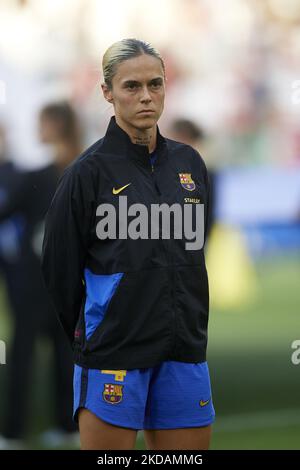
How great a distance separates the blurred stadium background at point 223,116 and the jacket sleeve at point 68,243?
270cm

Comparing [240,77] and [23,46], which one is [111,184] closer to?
[23,46]

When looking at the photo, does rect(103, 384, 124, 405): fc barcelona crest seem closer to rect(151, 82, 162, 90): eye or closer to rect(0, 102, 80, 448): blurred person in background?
rect(151, 82, 162, 90): eye

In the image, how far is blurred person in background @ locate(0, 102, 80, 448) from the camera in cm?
607

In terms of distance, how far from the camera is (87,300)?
3.42 meters

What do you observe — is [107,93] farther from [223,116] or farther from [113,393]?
[223,116]

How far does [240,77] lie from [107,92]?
5.63 metres

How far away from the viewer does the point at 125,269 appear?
3.32 m

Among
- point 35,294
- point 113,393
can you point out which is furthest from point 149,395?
point 35,294

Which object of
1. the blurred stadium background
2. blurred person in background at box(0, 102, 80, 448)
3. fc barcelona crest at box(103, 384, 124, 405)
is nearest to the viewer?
fc barcelona crest at box(103, 384, 124, 405)

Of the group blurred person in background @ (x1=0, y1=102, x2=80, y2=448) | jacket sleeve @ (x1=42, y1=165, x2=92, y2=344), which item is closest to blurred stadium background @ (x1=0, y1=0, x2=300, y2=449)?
blurred person in background @ (x1=0, y1=102, x2=80, y2=448)

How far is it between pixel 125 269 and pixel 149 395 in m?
0.40

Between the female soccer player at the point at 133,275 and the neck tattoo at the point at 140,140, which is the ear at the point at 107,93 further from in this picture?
the neck tattoo at the point at 140,140

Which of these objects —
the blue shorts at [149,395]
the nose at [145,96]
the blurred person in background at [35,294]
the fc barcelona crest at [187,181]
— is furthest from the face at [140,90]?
the blurred person in background at [35,294]

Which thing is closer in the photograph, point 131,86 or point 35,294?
point 131,86
